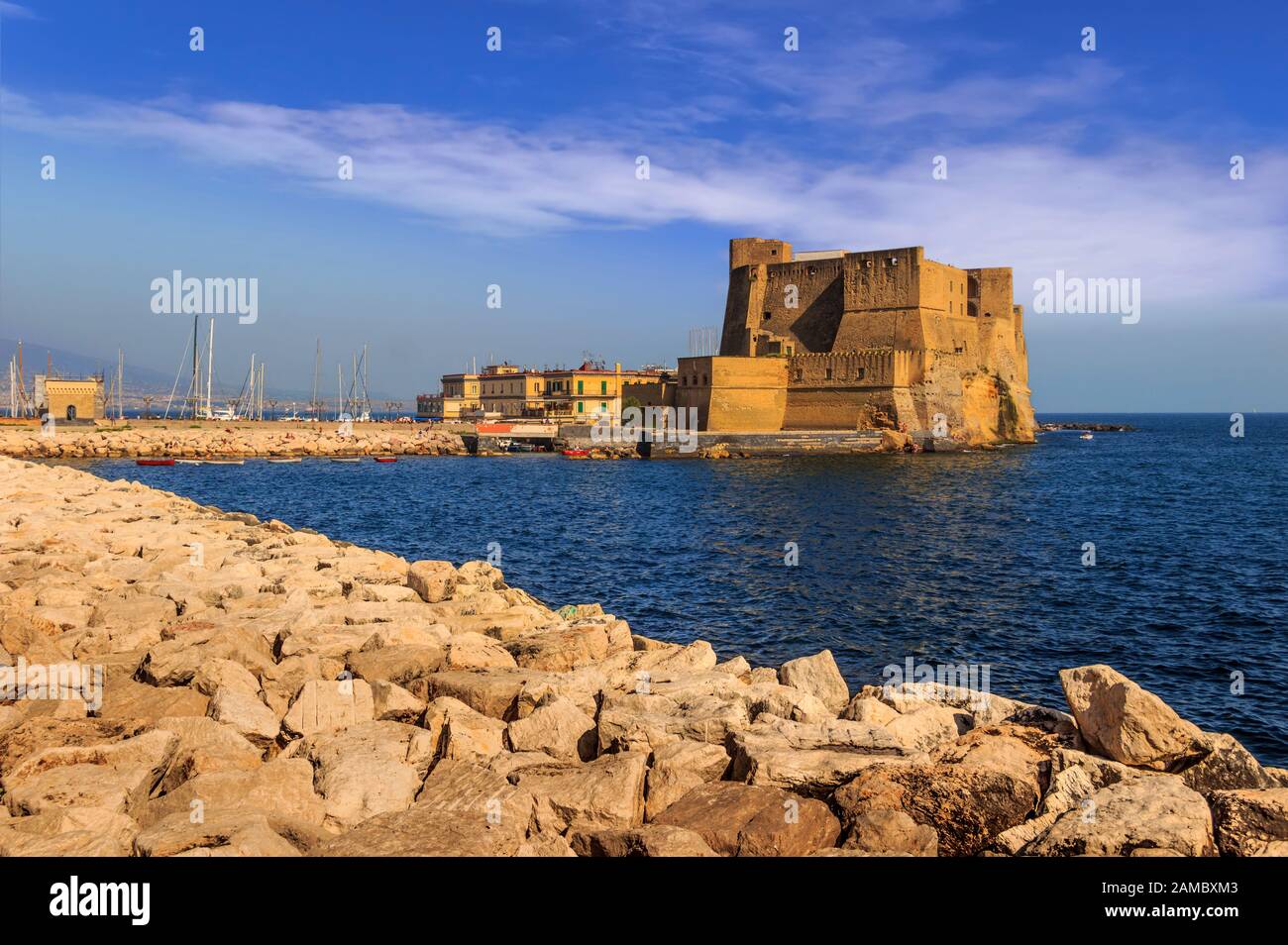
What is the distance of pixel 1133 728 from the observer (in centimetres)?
609

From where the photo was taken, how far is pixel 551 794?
5.66 meters

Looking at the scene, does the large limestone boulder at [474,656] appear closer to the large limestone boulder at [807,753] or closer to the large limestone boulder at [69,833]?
the large limestone boulder at [807,753]

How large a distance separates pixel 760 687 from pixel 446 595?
4.89 m

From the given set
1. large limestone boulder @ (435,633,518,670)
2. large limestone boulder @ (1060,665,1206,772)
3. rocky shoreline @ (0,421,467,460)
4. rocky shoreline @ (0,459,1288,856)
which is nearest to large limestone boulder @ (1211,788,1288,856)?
rocky shoreline @ (0,459,1288,856)

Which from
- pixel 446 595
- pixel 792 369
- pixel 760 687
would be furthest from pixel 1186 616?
pixel 792 369

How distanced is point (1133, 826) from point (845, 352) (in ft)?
177

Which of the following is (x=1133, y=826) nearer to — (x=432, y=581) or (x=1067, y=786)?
(x=1067, y=786)

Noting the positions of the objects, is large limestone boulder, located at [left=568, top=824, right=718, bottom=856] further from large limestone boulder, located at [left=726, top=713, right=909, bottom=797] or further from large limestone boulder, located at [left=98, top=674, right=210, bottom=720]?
large limestone boulder, located at [left=98, top=674, right=210, bottom=720]

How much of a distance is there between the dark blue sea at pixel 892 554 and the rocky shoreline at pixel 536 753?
4526mm

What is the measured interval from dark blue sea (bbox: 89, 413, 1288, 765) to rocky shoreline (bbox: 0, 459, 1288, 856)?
453 centimetres

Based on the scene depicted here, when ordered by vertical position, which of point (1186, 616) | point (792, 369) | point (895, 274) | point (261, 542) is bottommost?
point (1186, 616)

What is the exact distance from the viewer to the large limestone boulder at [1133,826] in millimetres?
4938

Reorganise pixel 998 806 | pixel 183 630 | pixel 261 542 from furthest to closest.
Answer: pixel 261 542, pixel 183 630, pixel 998 806
